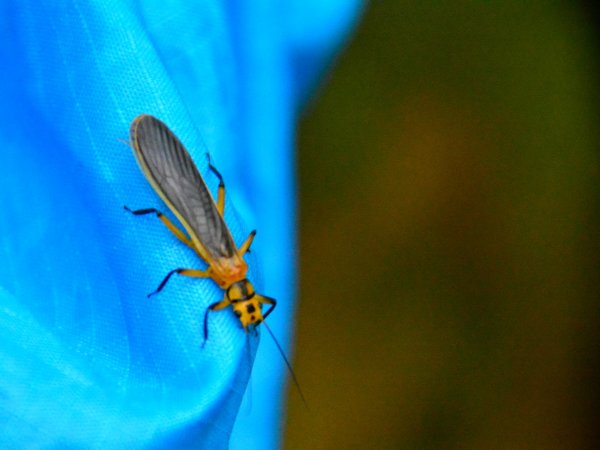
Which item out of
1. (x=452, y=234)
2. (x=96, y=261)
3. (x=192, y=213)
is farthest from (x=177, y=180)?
(x=452, y=234)

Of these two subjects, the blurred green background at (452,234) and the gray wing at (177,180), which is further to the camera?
the blurred green background at (452,234)

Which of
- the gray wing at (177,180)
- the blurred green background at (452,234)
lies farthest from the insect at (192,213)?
→ the blurred green background at (452,234)

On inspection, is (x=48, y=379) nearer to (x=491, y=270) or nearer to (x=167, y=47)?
(x=167, y=47)

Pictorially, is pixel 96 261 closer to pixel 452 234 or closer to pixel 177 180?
pixel 177 180

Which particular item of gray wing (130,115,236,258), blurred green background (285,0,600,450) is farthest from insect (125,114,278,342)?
blurred green background (285,0,600,450)

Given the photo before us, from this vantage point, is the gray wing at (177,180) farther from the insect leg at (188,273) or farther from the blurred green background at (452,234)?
the blurred green background at (452,234)

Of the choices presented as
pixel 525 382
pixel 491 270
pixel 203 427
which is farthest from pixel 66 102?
pixel 525 382
